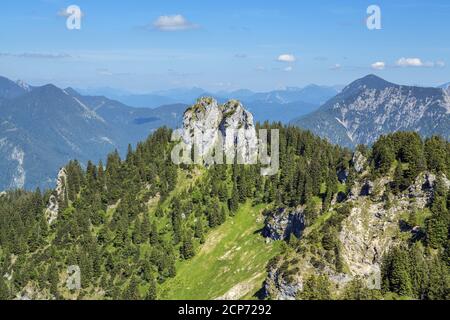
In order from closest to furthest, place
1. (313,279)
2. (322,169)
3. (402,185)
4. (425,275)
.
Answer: (425,275) < (313,279) < (402,185) < (322,169)

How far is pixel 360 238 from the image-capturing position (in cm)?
14175

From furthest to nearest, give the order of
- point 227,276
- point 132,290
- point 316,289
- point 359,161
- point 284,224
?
point 284,224 < point 132,290 < point 227,276 < point 359,161 < point 316,289

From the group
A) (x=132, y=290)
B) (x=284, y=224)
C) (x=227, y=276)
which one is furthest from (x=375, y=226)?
(x=132, y=290)

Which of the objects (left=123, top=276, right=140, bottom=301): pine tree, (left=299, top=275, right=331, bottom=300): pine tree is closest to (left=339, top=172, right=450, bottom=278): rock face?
(left=299, top=275, right=331, bottom=300): pine tree

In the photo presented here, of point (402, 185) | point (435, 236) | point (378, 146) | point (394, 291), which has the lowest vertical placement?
point (394, 291)

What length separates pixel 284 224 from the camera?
7520 inches

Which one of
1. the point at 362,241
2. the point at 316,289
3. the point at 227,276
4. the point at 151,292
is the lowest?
the point at 151,292

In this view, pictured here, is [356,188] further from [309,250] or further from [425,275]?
Answer: [425,275]

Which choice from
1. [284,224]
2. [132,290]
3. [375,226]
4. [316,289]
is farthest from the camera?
[284,224]

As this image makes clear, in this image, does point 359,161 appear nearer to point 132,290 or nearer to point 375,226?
point 375,226

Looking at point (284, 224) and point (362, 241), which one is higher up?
point (362, 241)
